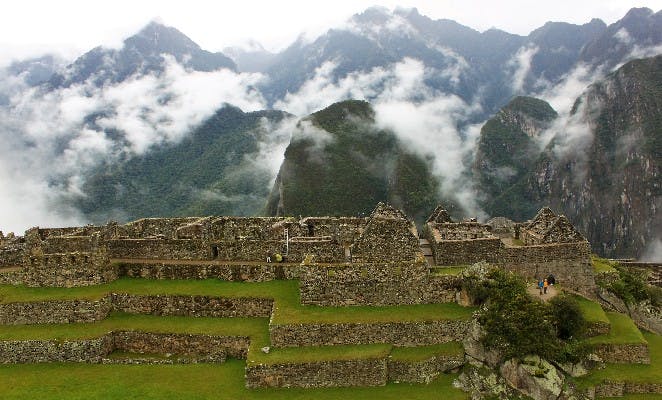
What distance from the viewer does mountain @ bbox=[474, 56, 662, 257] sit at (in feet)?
407

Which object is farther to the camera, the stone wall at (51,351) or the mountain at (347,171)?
the mountain at (347,171)

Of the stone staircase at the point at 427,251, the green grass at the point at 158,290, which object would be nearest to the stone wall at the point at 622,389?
the stone staircase at the point at 427,251

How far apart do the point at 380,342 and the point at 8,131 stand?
97.0m

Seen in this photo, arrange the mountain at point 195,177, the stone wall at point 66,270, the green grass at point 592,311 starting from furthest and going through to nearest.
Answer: the mountain at point 195,177 → the stone wall at point 66,270 → the green grass at point 592,311

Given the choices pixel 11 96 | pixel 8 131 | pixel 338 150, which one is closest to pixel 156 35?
pixel 11 96

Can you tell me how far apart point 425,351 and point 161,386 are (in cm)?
743

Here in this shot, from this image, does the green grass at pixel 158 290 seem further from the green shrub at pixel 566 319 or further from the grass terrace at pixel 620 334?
the grass terrace at pixel 620 334

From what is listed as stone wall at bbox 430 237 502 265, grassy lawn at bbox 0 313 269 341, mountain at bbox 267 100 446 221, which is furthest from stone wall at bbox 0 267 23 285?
mountain at bbox 267 100 446 221

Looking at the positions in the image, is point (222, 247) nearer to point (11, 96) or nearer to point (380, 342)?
point (380, 342)

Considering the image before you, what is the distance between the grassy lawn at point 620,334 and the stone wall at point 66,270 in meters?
16.5

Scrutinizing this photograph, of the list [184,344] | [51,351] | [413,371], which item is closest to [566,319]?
[413,371]

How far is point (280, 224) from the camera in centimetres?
2109

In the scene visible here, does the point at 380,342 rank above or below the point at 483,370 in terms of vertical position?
above

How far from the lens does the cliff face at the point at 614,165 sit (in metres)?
124
